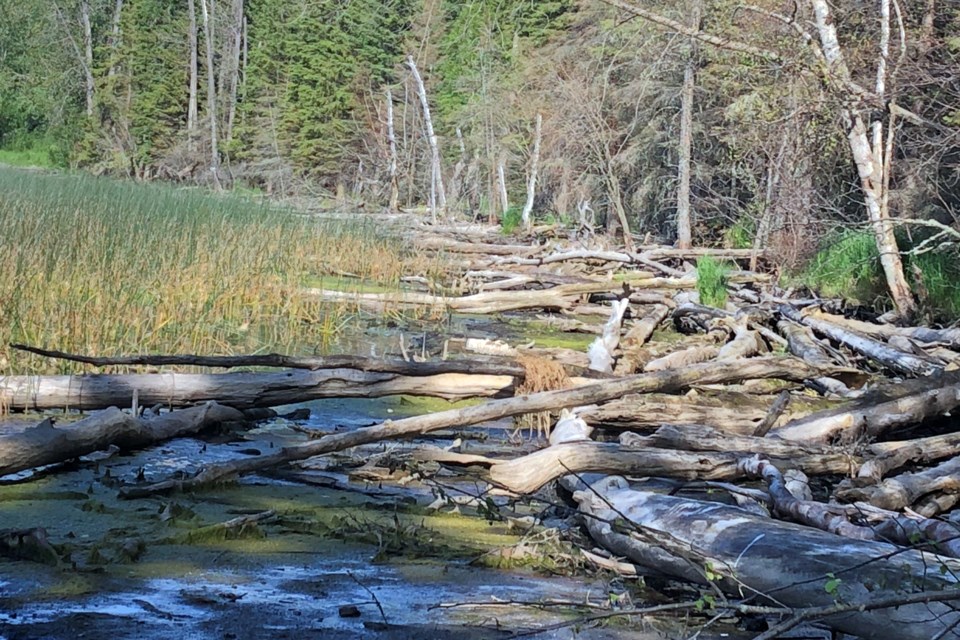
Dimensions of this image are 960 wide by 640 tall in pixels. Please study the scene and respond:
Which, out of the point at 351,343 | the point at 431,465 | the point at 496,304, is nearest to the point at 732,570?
the point at 431,465

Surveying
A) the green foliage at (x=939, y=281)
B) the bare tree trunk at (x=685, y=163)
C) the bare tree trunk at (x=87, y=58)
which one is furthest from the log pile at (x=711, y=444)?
the bare tree trunk at (x=87, y=58)

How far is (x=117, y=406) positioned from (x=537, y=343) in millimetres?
5381

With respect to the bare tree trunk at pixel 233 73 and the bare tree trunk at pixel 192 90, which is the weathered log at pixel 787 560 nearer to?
the bare tree trunk at pixel 233 73

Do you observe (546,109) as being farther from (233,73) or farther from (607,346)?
(607,346)

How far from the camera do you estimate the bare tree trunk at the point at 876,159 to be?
10562 mm

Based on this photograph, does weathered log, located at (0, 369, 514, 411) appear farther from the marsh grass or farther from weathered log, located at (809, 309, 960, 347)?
weathered log, located at (809, 309, 960, 347)

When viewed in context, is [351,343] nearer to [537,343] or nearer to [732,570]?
[537,343]

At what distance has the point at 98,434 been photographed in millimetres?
5117

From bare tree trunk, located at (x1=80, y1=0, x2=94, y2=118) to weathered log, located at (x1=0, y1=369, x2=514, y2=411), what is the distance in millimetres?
39922

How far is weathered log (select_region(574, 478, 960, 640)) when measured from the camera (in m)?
2.88

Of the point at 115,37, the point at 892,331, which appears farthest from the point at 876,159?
the point at 115,37

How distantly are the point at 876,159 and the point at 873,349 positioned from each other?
3371 mm

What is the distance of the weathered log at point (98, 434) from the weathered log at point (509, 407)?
51 cm

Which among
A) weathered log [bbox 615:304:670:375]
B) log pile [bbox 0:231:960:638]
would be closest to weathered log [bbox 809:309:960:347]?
log pile [bbox 0:231:960:638]
